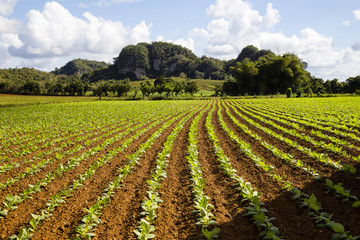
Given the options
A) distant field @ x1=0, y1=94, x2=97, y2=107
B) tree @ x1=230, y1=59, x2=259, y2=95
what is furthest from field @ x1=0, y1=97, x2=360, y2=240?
tree @ x1=230, y1=59, x2=259, y2=95

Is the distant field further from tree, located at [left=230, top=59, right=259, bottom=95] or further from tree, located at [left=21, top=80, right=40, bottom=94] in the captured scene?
tree, located at [left=230, top=59, right=259, bottom=95]

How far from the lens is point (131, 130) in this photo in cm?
1836

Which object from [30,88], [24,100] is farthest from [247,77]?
[30,88]

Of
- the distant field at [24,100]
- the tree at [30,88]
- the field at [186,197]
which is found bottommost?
the field at [186,197]

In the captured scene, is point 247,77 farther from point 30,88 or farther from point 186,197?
point 30,88

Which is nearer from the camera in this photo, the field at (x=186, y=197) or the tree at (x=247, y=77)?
the field at (x=186, y=197)

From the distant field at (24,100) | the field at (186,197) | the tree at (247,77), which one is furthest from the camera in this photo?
the tree at (247,77)

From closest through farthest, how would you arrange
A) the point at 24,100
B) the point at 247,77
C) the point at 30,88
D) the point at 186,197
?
the point at 186,197
the point at 24,100
the point at 247,77
the point at 30,88

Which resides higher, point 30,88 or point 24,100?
point 30,88

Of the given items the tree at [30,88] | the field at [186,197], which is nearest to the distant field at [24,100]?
the tree at [30,88]

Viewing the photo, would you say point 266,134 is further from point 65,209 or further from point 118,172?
point 65,209

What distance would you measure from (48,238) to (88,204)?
1483 mm

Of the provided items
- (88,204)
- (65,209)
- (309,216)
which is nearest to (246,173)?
(309,216)

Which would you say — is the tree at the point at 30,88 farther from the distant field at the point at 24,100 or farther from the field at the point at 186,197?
the field at the point at 186,197
